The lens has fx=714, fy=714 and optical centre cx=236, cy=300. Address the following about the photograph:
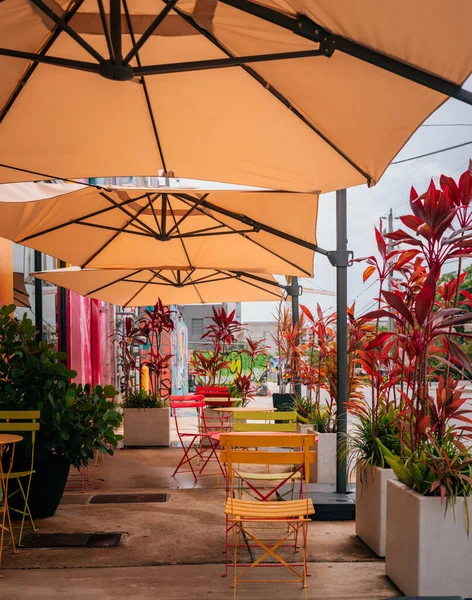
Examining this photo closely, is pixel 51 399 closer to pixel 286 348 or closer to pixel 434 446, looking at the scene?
pixel 434 446

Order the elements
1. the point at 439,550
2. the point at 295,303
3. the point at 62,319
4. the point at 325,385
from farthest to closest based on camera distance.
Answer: the point at 62,319 < the point at 295,303 < the point at 325,385 < the point at 439,550

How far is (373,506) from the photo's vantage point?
15.9 ft

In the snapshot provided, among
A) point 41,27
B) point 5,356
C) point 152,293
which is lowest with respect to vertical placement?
point 5,356

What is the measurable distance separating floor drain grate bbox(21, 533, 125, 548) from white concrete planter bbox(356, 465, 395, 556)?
1.75 meters

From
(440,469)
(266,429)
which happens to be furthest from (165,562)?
(440,469)

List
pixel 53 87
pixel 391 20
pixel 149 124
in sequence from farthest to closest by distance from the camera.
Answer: pixel 149 124, pixel 53 87, pixel 391 20

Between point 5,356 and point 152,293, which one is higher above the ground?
point 152,293

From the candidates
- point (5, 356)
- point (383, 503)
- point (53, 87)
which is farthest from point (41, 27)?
point (383, 503)

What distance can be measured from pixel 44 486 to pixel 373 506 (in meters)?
2.64

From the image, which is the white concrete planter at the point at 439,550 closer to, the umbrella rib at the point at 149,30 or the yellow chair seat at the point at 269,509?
the yellow chair seat at the point at 269,509

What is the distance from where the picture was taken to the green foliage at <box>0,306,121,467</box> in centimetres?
561

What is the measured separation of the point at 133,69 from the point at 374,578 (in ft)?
10.5

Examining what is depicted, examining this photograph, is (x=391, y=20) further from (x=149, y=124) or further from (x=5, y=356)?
(x=5, y=356)

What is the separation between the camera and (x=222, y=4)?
10.8 ft
